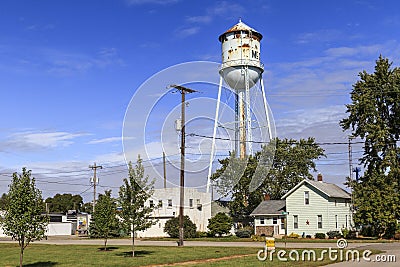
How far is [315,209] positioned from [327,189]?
266cm

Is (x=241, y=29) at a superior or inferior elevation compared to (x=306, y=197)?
superior

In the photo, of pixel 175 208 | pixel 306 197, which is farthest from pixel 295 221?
pixel 175 208

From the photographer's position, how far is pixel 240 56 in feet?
194

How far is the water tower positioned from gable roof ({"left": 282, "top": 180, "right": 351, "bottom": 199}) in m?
6.94

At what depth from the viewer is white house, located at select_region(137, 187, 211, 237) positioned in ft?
221

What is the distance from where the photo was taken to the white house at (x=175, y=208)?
221ft

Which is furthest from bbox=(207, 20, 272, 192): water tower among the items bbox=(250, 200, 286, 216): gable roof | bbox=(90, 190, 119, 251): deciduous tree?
bbox=(90, 190, 119, 251): deciduous tree

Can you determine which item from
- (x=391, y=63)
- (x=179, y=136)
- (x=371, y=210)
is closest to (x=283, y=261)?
(x=179, y=136)

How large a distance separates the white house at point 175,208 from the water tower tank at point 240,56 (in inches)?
651

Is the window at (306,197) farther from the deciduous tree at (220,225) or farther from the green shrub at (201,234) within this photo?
the green shrub at (201,234)

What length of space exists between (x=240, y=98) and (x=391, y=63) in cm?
1625

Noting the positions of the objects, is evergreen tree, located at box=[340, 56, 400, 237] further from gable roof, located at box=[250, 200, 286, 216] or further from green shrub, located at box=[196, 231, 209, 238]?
green shrub, located at box=[196, 231, 209, 238]

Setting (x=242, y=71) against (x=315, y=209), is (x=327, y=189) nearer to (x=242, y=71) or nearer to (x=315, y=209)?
(x=315, y=209)

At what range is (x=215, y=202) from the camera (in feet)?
244
